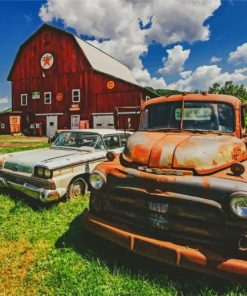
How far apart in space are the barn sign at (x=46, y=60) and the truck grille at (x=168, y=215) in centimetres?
2991

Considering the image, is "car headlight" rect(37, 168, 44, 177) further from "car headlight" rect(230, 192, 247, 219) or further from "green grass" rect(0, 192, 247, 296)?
"car headlight" rect(230, 192, 247, 219)

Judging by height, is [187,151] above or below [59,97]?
below

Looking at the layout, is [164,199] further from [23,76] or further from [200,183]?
[23,76]

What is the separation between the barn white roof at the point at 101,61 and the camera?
95.5 ft

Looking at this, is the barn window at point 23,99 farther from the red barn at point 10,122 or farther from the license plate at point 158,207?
the license plate at point 158,207

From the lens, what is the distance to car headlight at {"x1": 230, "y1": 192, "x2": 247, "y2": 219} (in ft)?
8.41

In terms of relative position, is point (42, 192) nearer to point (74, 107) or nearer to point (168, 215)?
point (168, 215)

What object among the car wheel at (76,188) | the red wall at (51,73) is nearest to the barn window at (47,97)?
the red wall at (51,73)

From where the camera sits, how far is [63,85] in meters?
29.9

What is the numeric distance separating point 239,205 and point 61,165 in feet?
11.7

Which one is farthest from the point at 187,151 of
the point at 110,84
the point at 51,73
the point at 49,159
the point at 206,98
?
the point at 51,73

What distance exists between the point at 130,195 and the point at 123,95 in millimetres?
24260

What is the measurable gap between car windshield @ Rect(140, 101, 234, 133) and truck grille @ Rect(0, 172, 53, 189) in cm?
225

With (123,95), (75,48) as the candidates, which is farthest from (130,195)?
(75,48)
